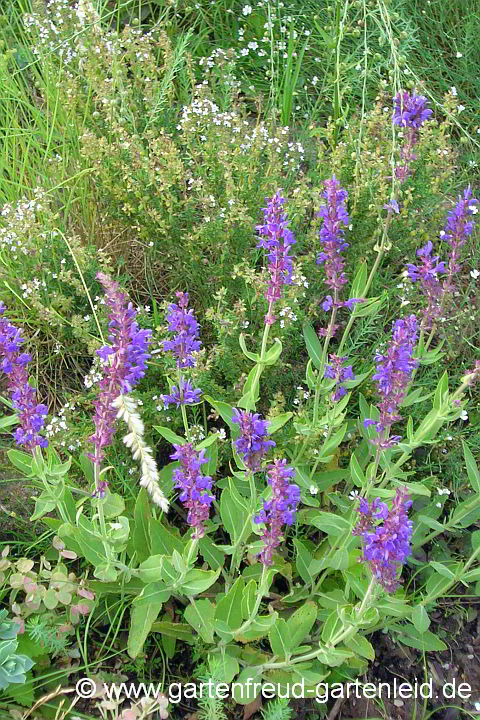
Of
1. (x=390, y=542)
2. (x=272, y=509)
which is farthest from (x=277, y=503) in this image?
(x=390, y=542)

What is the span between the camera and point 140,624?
225 cm

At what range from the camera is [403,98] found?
96.6 inches

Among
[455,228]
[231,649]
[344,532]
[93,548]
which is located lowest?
[231,649]

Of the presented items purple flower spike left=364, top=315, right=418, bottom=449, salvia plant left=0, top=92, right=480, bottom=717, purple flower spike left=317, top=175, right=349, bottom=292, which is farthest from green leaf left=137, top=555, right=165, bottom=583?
purple flower spike left=317, top=175, right=349, bottom=292

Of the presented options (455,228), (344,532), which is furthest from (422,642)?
(455,228)

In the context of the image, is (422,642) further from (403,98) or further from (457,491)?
(403,98)

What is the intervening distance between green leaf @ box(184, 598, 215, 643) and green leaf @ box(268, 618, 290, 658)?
0.20 meters

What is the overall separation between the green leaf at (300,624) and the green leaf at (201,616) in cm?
25

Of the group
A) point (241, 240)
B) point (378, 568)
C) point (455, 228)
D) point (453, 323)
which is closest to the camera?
point (378, 568)

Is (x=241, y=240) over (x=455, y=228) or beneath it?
beneath

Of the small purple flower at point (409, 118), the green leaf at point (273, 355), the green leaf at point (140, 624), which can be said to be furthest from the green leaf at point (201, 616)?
Answer: the small purple flower at point (409, 118)

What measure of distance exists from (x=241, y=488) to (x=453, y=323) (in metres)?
1.46

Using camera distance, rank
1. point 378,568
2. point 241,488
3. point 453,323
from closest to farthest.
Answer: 1. point 378,568
2. point 241,488
3. point 453,323

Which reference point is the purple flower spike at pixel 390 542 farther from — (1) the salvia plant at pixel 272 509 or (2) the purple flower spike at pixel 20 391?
(2) the purple flower spike at pixel 20 391
